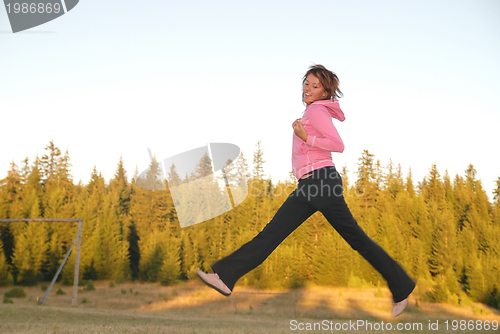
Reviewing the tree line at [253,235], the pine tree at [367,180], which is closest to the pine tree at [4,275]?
the tree line at [253,235]

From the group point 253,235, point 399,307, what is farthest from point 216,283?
point 253,235

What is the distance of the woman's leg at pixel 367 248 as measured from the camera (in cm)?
264

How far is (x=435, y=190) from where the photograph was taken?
5112 centimetres

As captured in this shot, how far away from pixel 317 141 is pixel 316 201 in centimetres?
40

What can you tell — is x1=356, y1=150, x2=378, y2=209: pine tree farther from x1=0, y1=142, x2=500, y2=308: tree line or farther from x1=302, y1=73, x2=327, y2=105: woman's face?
x1=302, y1=73, x2=327, y2=105: woman's face

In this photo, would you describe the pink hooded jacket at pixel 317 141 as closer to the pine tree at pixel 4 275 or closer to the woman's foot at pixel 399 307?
the woman's foot at pixel 399 307

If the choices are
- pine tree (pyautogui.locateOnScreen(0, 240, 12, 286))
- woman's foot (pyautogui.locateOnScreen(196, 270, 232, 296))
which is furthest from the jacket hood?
pine tree (pyautogui.locateOnScreen(0, 240, 12, 286))

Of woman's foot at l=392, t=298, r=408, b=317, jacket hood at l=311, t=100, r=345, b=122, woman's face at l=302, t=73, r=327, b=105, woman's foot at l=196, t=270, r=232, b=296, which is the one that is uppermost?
woman's face at l=302, t=73, r=327, b=105

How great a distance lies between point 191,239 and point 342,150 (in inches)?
1764

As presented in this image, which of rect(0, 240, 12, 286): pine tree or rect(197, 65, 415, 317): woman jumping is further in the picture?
Answer: rect(0, 240, 12, 286): pine tree

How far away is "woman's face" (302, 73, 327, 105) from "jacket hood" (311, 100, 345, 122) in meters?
0.08

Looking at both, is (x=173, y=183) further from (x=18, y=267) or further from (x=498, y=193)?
Answer: (x=498, y=193)

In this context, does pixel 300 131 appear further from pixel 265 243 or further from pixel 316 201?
pixel 265 243

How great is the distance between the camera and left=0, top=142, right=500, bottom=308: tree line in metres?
38.8
